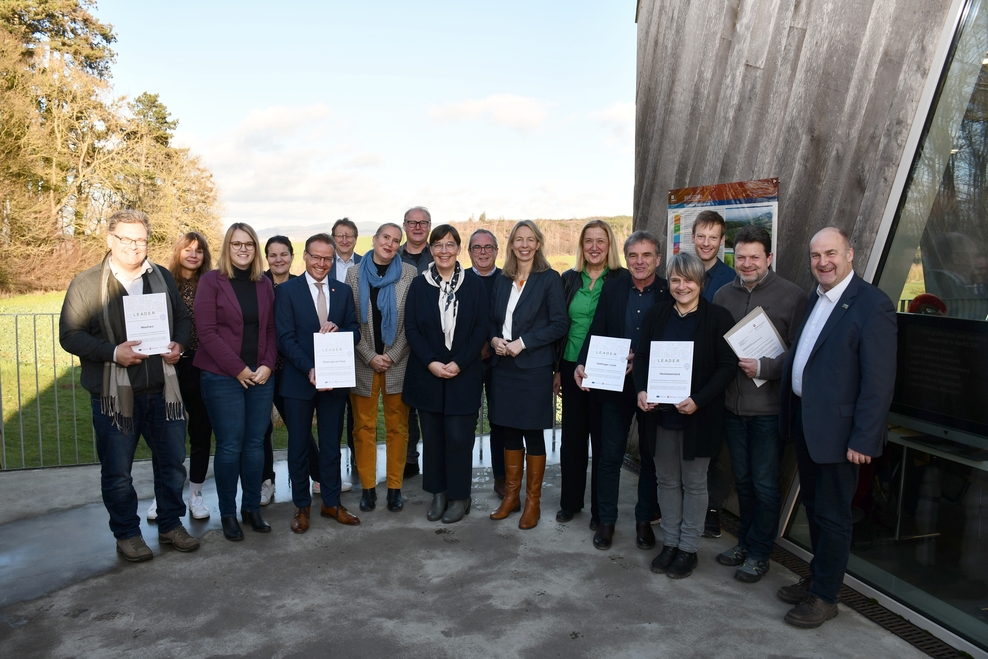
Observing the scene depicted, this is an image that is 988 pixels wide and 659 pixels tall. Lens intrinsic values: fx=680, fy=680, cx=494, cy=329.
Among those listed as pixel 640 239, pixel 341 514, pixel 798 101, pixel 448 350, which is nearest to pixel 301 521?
pixel 341 514

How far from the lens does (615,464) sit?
4531 mm

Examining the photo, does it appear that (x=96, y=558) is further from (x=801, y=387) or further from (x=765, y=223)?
(x=765, y=223)

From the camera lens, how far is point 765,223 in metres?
4.76

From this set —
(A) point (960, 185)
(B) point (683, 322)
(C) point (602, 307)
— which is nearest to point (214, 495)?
(C) point (602, 307)

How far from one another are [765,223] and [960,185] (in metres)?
1.26

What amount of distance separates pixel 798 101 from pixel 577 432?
2.69 metres

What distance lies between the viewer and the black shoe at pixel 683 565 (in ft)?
13.3

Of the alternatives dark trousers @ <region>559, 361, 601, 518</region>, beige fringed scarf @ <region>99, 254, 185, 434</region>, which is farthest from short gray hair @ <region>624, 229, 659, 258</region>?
beige fringed scarf @ <region>99, 254, 185, 434</region>

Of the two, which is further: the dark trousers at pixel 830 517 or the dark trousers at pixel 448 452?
the dark trousers at pixel 448 452

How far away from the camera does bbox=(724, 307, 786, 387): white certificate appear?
3.89 metres

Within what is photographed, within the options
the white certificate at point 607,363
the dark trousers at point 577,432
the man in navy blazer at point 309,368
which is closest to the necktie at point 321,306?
the man in navy blazer at point 309,368

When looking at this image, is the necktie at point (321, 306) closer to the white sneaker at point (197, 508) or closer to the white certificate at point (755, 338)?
the white sneaker at point (197, 508)

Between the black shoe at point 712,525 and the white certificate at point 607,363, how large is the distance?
1.26 meters

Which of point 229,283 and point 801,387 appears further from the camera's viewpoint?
point 229,283
